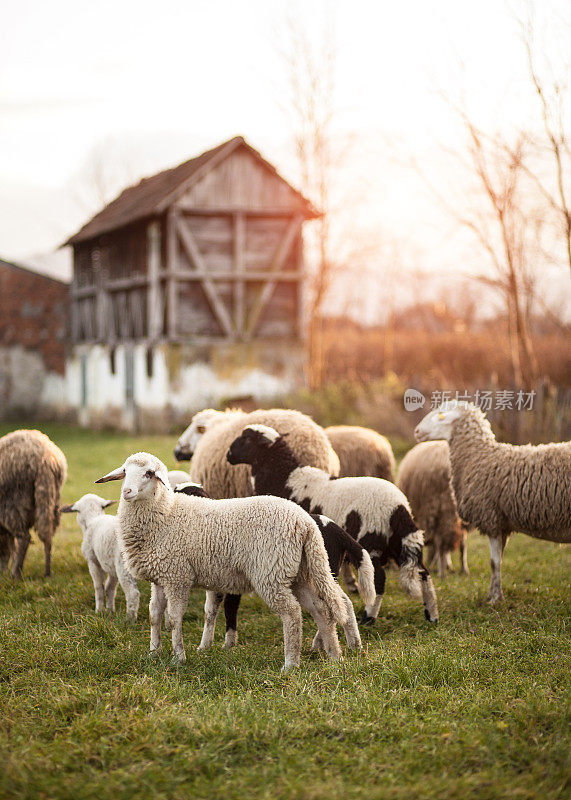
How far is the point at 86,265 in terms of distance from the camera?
26375mm

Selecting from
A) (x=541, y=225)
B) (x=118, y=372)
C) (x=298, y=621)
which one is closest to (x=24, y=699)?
(x=298, y=621)

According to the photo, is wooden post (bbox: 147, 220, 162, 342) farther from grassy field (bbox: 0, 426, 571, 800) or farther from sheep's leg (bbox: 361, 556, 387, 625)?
sheep's leg (bbox: 361, 556, 387, 625)

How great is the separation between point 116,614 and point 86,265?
21597mm

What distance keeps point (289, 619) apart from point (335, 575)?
71cm

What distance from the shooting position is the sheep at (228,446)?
7621mm

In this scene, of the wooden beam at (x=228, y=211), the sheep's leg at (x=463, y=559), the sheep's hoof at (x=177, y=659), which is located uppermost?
the wooden beam at (x=228, y=211)

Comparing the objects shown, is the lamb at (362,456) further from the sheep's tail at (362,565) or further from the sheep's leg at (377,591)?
the sheep's tail at (362,565)

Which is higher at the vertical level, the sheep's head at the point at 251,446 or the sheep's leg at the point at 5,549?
the sheep's head at the point at 251,446

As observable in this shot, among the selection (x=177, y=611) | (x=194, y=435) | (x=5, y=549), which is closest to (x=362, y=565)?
(x=177, y=611)

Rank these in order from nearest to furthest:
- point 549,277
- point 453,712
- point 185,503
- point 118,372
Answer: point 453,712 → point 185,503 → point 549,277 → point 118,372

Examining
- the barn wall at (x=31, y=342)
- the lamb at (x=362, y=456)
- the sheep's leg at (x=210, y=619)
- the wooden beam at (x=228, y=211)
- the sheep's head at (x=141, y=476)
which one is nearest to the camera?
the sheep's head at (x=141, y=476)

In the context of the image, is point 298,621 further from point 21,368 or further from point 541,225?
point 21,368

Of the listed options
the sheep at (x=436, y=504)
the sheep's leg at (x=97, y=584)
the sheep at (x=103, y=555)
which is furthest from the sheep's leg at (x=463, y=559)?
the sheep's leg at (x=97, y=584)

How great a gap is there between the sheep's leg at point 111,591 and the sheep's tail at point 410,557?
227cm
